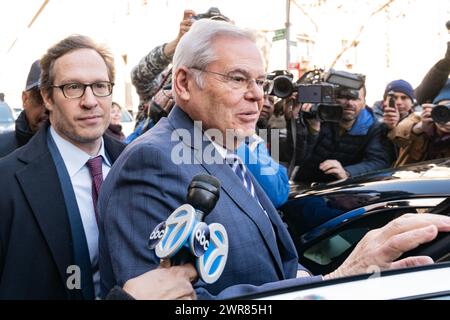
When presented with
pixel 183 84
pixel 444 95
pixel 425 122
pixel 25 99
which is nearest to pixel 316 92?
pixel 425 122

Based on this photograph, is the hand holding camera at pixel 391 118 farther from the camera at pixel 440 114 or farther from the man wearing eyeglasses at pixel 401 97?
the camera at pixel 440 114

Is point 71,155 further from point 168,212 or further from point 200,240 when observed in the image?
point 200,240

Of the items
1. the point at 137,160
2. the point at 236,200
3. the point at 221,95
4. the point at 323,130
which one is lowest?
the point at 323,130

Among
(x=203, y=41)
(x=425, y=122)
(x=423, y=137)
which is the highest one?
(x=203, y=41)

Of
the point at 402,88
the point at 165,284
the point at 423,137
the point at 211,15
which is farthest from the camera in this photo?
the point at 402,88

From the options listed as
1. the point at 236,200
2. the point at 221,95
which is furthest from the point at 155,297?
the point at 221,95

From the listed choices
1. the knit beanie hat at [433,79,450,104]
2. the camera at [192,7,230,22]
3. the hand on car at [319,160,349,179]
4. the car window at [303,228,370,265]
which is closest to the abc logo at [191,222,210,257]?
the car window at [303,228,370,265]

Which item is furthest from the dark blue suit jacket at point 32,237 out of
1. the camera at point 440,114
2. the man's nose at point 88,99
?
the camera at point 440,114

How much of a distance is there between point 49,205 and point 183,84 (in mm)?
617

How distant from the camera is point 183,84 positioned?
206 cm

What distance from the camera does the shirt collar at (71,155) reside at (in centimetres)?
223

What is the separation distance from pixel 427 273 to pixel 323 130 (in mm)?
2861

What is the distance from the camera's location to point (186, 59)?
2.05 metres
